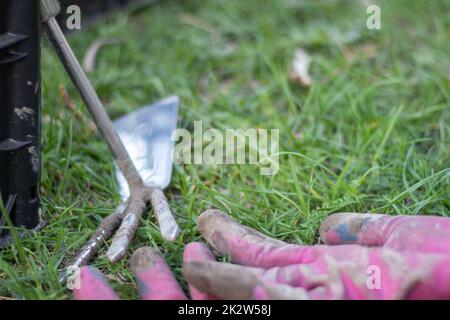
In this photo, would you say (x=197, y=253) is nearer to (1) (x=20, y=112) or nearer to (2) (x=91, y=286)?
(2) (x=91, y=286)

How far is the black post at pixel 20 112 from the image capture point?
4.97ft

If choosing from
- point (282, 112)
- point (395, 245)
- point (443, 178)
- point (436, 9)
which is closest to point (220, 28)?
point (282, 112)

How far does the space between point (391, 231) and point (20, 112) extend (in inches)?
40.6

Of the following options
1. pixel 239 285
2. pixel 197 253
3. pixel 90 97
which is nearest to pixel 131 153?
pixel 90 97

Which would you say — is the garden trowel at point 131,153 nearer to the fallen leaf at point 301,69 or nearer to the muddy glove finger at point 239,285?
the muddy glove finger at point 239,285

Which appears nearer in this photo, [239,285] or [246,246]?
[239,285]

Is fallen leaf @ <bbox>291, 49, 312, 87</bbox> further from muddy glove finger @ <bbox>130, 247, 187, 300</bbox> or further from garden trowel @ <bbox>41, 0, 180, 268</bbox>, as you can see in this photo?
muddy glove finger @ <bbox>130, 247, 187, 300</bbox>

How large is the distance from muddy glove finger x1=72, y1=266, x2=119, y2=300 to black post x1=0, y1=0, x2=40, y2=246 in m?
0.30

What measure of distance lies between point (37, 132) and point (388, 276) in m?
1.01

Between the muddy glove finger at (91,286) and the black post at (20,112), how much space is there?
299 millimetres

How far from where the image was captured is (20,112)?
5.28 feet

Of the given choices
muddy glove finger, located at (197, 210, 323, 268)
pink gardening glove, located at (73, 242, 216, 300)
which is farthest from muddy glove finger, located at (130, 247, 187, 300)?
muddy glove finger, located at (197, 210, 323, 268)

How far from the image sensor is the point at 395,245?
1.47 m

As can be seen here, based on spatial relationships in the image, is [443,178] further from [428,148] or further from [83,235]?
[83,235]
